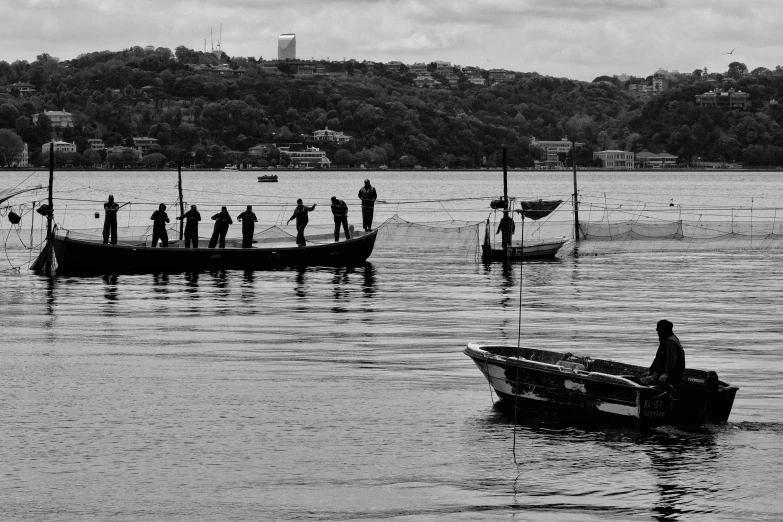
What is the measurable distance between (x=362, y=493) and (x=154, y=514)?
2490 mm

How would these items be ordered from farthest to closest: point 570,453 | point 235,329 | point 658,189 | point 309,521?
point 658,189, point 235,329, point 570,453, point 309,521

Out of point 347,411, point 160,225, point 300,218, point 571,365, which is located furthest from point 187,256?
point 571,365

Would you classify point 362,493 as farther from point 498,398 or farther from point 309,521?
point 498,398

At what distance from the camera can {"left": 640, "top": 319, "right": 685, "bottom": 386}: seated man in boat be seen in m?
18.1

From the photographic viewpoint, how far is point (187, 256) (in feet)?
148

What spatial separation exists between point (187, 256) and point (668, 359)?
29257 millimetres

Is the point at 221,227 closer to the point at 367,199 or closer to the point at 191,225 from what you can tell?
the point at 191,225

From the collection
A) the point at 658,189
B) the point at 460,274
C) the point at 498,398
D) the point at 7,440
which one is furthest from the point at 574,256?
the point at 658,189

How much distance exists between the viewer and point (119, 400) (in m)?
20.8

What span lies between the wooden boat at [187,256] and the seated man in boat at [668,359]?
2871 centimetres

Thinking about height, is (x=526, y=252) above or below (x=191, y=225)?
below

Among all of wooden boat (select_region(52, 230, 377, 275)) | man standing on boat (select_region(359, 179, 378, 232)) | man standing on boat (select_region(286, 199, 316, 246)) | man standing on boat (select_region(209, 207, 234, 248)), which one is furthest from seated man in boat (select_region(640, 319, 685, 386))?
man standing on boat (select_region(359, 179, 378, 232))

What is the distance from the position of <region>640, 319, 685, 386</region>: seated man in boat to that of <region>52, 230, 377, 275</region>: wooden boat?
28.7m

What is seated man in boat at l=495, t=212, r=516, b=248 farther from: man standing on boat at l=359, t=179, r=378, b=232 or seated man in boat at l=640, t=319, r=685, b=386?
seated man in boat at l=640, t=319, r=685, b=386
